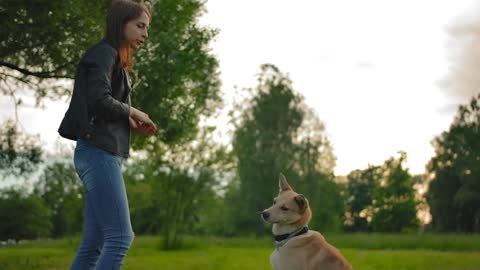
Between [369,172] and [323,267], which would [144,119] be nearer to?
[323,267]

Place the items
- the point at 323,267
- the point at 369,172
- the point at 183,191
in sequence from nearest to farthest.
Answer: the point at 323,267 < the point at 183,191 < the point at 369,172

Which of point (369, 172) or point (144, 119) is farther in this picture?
point (369, 172)

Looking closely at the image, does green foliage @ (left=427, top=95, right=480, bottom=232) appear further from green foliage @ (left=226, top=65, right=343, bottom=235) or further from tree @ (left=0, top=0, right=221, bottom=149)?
tree @ (left=0, top=0, right=221, bottom=149)

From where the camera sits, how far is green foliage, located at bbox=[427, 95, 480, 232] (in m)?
50.3

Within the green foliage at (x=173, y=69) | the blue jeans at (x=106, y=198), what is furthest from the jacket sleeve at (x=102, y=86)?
the green foliage at (x=173, y=69)

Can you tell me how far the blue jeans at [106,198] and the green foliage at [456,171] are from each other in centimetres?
4791

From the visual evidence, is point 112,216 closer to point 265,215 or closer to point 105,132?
point 105,132

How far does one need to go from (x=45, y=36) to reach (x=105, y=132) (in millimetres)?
11314

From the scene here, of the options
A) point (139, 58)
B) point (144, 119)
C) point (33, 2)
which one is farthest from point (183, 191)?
point (144, 119)

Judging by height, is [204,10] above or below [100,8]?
above

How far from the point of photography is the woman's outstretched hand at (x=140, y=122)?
4754 mm

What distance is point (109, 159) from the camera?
460 centimetres

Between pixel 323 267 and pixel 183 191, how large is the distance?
27959 millimetres

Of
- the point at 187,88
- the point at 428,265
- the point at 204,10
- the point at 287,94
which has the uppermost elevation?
the point at 287,94
